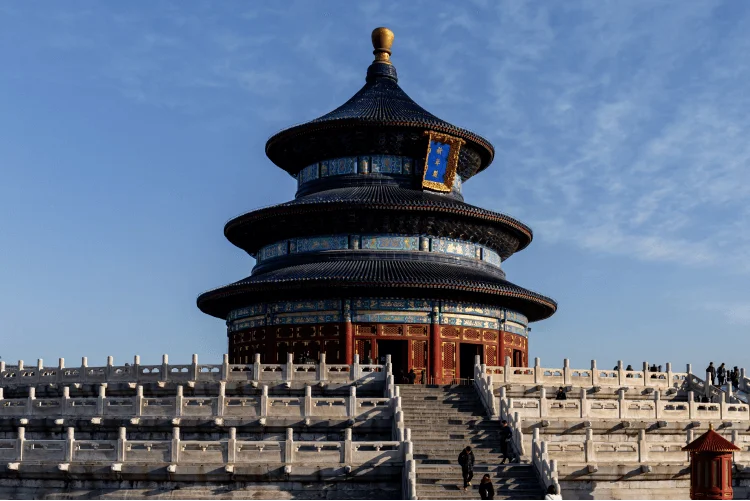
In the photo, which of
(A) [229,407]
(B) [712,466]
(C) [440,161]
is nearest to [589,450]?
(B) [712,466]

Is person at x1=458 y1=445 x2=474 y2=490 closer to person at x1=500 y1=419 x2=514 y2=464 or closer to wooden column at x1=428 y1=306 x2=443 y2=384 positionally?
person at x1=500 y1=419 x2=514 y2=464

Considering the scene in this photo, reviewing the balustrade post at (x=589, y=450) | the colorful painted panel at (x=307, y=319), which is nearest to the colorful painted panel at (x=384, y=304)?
the colorful painted panel at (x=307, y=319)

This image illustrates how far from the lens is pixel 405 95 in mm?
60500

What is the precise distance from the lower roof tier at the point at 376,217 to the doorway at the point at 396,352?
5667mm

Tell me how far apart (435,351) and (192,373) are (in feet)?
45.8

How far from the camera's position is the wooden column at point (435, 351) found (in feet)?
164

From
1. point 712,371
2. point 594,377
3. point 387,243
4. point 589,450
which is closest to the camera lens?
point 589,450

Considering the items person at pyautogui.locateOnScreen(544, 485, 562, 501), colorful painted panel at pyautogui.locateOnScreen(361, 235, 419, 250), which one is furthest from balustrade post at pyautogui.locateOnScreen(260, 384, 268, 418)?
colorful painted panel at pyautogui.locateOnScreen(361, 235, 419, 250)

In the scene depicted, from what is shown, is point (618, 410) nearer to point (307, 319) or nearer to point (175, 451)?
point (175, 451)

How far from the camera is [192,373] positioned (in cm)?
3959

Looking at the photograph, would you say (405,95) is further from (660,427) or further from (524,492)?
(524,492)

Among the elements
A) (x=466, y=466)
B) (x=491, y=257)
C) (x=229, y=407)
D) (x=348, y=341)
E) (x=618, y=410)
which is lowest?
(x=466, y=466)

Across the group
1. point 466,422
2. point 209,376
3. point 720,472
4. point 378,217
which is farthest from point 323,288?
point 720,472

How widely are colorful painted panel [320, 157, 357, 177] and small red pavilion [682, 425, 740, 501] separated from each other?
29296mm
